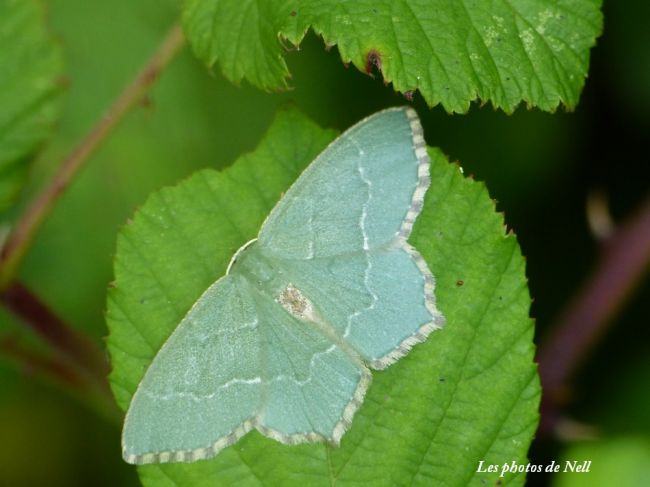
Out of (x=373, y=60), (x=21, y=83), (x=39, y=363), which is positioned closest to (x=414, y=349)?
(x=373, y=60)

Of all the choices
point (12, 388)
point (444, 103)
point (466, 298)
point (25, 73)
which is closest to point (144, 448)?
point (466, 298)

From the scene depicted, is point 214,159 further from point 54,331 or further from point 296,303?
point 296,303

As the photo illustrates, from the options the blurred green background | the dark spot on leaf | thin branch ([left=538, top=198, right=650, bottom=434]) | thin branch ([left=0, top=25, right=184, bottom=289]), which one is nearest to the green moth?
the dark spot on leaf

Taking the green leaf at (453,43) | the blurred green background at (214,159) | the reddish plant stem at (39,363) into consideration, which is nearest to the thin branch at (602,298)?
the blurred green background at (214,159)

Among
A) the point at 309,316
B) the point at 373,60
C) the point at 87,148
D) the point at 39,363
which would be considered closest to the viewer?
the point at 373,60

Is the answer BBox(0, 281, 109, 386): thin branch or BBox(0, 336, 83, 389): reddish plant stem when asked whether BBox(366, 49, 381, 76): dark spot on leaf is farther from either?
BBox(0, 336, 83, 389): reddish plant stem

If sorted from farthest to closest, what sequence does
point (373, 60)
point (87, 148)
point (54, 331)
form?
1. point (54, 331)
2. point (87, 148)
3. point (373, 60)

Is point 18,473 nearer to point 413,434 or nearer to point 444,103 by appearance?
point 413,434
